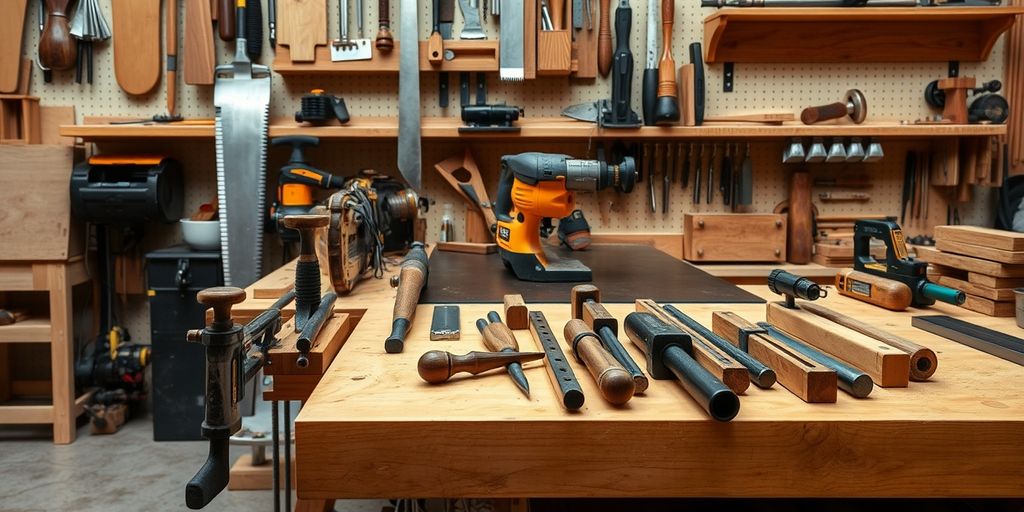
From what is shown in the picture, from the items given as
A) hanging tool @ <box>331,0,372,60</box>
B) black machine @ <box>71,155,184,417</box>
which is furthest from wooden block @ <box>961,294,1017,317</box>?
black machine @ <box>71,155,184,417</box>

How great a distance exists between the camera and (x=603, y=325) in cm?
128

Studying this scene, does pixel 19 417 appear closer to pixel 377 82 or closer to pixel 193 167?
pixel 193 167

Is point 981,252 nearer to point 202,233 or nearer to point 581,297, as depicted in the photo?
point 581,297

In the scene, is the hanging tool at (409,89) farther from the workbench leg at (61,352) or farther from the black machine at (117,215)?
the workbench leg at (61,352)

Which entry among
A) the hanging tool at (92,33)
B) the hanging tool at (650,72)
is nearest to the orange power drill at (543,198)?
the hanging tool at (650,72)

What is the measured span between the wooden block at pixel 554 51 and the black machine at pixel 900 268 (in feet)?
5.75

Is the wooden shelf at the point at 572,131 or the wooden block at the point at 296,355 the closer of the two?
the wooden block at the point at 296,355

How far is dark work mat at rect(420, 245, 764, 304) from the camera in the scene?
6.10 ft

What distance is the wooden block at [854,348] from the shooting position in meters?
1.03

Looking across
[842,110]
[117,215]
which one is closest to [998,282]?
[842,110]

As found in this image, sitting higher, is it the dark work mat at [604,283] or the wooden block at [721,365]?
the wooden block at [721,365]

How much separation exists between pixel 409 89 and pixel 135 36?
135 centimetres

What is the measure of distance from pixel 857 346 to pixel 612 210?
2.50 metres

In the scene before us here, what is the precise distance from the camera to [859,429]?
886 millimetres
